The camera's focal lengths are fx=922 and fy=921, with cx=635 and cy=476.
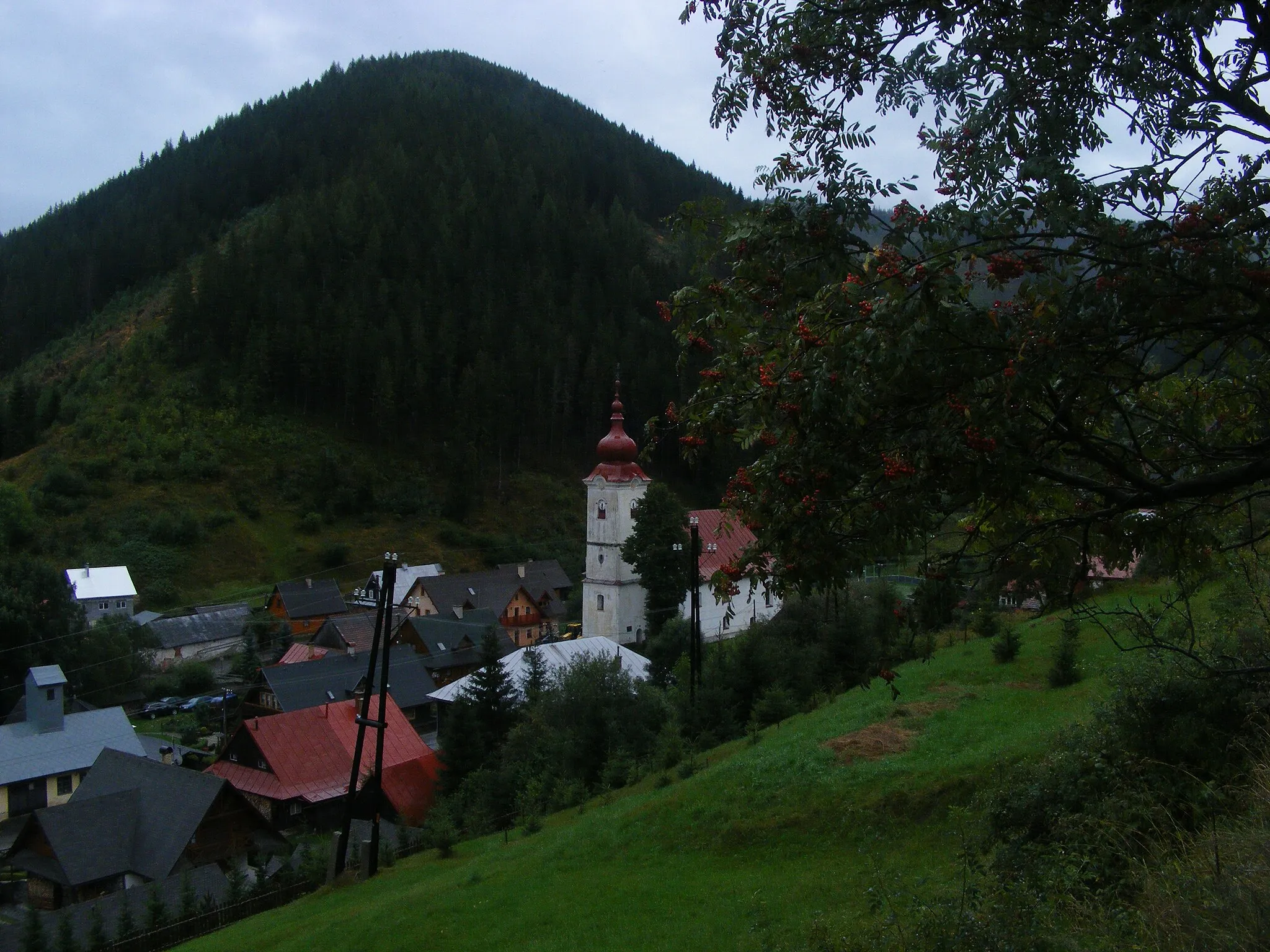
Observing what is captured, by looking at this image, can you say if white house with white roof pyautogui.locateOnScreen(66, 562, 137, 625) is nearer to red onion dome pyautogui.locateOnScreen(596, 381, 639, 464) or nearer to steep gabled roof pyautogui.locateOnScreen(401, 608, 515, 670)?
steep gabled roof pyautogui.locateOnScreen(401, 608, 515, 670)

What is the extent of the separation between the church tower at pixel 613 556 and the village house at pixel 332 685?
893 cm

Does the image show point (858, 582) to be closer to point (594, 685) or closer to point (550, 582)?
point (594, 685)

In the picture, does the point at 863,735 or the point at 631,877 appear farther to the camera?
the point at 863,735

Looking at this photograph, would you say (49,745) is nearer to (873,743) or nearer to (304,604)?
(304,604)

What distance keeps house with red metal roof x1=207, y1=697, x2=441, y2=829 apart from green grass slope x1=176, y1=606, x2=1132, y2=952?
32.8 feet

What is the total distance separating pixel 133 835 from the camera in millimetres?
24328

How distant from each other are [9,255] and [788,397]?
462ft

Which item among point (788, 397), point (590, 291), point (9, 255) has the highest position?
point (9, 255)

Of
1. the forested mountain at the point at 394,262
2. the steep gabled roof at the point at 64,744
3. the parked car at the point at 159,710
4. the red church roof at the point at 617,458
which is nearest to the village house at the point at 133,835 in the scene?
the steep gabled roof at the point at 64,744

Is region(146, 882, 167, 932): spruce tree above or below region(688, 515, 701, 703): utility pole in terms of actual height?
below

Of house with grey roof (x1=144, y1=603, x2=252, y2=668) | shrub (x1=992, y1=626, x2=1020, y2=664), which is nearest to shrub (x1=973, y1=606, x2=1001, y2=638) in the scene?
shrub (x1=992, y1=626, x2=1020, y2=664)

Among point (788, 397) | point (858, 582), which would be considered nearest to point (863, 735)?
point (788, 397)

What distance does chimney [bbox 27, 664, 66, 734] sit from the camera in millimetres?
33469

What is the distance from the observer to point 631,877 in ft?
41.1
